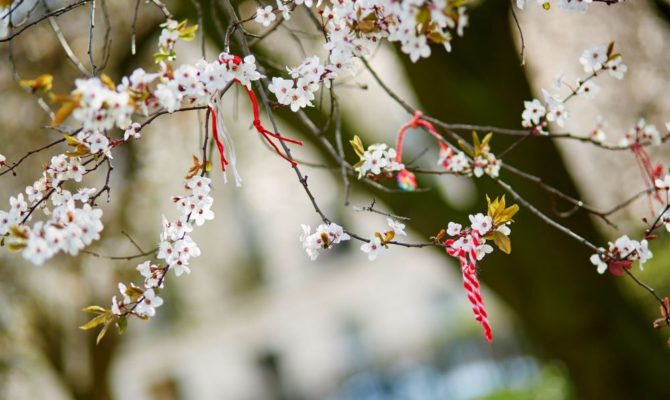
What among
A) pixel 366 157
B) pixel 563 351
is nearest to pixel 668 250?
pixel 563 351

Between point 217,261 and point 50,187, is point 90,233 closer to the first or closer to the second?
point 50,187

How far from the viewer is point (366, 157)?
Answer: 1.85 meters

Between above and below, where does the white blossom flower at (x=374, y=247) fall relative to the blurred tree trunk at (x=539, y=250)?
below

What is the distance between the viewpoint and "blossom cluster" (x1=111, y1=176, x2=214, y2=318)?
1.71 m

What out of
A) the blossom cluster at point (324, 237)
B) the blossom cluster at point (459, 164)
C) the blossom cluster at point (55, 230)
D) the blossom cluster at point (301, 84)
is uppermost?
the blossom cluster at point (301, 84)

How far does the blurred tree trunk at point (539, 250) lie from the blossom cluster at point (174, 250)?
6.89 feet

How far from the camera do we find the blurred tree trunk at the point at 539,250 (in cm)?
365

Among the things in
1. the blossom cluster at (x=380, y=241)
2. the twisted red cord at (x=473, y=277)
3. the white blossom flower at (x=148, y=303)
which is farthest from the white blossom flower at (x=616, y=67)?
the white blossom flower at (x=148, y=303)

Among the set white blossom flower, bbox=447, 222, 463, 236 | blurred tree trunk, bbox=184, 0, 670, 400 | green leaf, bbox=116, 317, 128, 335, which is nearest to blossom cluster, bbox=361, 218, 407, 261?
white blossom flower, bbox=447, 222, 463, 236

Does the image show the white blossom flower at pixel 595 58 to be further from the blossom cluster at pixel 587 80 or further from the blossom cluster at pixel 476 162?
the blossom cluster at pixel 476 162

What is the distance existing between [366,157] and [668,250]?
5.07m

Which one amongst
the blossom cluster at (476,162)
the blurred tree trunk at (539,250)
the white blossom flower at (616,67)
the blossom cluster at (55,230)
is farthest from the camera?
the blurred tree trunk at (539,250)

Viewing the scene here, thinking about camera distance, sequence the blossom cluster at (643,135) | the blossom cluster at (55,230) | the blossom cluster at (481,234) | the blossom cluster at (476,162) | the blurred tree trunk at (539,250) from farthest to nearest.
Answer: the blurred tree trunk at (539,250), the blossom cluster at (643,135), the blossom cluster at (476,162), the blossom cluster at (481,234), the blossom cluster at (55,230)

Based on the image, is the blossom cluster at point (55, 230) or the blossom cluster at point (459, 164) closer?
the blossom cluster at point (55, 230)
